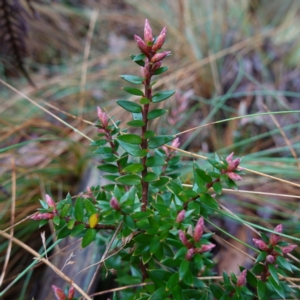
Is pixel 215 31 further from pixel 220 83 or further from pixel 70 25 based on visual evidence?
pixel 70 25

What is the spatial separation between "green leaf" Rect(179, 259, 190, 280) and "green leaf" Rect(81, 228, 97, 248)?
0.50ft

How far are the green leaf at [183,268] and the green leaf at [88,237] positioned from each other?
154mm

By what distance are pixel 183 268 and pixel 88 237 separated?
16cm

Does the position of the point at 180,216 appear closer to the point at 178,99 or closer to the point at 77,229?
the point at 77,229

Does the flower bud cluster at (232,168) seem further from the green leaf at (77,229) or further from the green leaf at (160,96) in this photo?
the green leaf at (77,229)

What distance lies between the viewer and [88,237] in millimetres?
551

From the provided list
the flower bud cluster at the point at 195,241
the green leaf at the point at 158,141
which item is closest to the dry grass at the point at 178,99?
the green leaf at the point at 158,141

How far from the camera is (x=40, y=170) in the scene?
1.15 m

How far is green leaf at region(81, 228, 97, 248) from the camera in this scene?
543mm

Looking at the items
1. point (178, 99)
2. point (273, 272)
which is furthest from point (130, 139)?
point (178, 99)

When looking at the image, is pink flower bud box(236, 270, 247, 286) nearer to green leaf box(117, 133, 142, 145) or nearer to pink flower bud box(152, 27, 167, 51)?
green leaf box(117, 133, 142, 145)

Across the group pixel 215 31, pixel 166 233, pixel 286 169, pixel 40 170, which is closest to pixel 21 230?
pixel 40 170

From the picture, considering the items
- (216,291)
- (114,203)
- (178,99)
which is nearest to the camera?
(114,203)

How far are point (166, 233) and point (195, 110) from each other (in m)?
1.06
